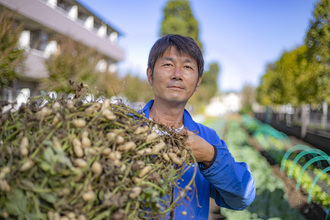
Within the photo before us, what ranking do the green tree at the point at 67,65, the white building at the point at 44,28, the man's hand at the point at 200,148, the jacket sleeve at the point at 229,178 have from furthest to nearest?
1. the white building at the point at 44,28
2. the green tree at the point at 67,65
3. the jacket sleeve at the point at 229,178
4. the man's hand at the point at 200,148

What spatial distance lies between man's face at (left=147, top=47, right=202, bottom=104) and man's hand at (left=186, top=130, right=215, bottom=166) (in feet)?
1.61

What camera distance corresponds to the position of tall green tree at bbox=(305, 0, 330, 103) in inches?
475

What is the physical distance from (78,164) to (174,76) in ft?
3.05

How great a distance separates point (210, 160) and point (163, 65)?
27.1 inches

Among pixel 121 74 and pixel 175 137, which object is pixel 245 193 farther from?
pixel 121 74

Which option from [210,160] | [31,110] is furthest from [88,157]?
[210,160]

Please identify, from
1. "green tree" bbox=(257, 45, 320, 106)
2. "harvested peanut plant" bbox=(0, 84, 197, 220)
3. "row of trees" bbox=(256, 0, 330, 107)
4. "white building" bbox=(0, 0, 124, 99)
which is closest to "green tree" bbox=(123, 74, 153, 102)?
"white building" bbox=(0, 0, 124, 99)

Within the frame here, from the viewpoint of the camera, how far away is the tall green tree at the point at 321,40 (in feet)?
39.6

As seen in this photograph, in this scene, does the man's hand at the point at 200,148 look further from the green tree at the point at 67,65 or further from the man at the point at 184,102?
the green tree at the point at 67,65

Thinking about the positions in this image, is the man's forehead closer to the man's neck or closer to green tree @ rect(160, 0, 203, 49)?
the man's neck

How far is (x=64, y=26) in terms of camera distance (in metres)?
19.5

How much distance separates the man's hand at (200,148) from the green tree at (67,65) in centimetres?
1107

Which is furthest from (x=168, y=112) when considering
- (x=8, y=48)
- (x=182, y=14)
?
(x=182, y=14)

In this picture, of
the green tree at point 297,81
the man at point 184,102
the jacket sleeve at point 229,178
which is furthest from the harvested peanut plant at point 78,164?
the green tree at point 297,81
